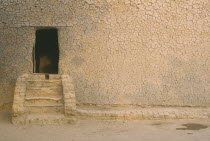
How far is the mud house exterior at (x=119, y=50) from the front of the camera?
30.7ft

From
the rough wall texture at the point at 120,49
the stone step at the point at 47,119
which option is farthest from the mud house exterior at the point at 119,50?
the stone step at the point at 47,119

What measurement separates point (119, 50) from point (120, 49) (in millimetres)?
41

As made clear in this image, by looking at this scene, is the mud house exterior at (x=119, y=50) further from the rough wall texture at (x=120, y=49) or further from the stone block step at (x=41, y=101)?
the stone block step at (x=41, y=101)

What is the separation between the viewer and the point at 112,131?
7.23 meters

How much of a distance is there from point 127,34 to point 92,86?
1.83m

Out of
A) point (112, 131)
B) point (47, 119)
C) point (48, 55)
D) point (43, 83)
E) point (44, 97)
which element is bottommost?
point (112, 131)

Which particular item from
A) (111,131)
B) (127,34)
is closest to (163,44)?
(127,34)

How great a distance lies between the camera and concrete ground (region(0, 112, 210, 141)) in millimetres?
6582

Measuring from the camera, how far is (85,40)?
9.43m

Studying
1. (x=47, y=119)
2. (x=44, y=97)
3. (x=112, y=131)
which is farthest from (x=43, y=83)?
(x=112, y=131)

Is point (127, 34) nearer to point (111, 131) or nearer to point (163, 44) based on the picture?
point (163, 44)

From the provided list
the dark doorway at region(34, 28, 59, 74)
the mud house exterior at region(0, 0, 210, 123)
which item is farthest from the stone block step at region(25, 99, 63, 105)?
the dark doorway at region(34, 28, 59, 74)

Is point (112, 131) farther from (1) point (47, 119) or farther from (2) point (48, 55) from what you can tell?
(2) point (48, 55)

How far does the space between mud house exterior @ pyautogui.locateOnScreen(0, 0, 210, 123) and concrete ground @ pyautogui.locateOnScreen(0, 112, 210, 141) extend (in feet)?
4.29
